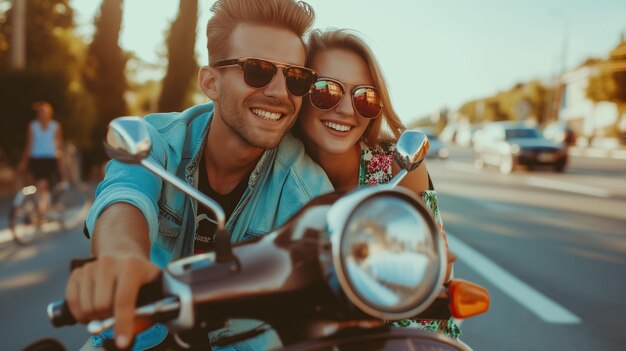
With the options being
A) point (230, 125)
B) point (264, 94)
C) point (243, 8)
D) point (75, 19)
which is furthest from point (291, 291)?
point (75, 19)

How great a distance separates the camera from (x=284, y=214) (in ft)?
6.18

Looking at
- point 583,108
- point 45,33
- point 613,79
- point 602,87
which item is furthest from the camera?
point 583,108

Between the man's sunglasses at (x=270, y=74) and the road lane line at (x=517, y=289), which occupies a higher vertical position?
the man's sunglasses at (x=270, y=74)

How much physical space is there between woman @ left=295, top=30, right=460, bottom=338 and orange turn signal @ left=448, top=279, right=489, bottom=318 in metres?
0.96

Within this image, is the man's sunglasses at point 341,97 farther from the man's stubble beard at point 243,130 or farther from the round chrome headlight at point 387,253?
the round chrome headlight at point 387,253

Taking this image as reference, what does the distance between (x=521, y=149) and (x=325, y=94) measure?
19314 millimetres

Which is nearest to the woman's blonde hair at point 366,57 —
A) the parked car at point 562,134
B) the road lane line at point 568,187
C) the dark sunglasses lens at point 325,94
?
the dark sunglasses lens at point 325,94

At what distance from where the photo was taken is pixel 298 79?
1.84 meters

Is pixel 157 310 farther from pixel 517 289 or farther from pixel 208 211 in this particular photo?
pixel 517 289

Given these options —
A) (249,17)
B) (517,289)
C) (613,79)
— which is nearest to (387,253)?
(249,17)

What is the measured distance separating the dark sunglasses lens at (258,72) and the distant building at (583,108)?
153 feet

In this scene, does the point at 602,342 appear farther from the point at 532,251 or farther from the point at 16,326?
the point at 16,326

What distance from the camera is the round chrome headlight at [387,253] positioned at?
1049 mm

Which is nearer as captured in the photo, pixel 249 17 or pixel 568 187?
pixel 249 17
